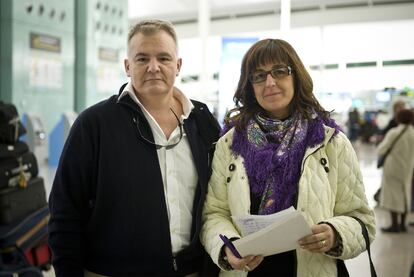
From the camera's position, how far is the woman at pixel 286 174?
179 centimetres

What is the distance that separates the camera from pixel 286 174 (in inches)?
72.2

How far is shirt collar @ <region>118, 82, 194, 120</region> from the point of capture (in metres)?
1.98

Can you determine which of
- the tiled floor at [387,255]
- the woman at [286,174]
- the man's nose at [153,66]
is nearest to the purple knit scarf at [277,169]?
the woman at [286,174]

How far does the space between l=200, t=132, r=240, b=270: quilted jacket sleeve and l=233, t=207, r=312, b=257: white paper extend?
0.78ft

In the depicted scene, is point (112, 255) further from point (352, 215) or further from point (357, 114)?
point (357, 114)

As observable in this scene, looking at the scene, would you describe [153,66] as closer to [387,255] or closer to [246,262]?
[246,262]

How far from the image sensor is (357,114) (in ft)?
A: 69.9

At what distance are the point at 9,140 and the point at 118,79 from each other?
757 cm

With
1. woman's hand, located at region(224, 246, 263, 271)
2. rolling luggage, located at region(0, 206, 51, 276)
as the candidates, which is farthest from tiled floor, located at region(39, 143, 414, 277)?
woman's hand, located at region(224, 246, 263, 271)

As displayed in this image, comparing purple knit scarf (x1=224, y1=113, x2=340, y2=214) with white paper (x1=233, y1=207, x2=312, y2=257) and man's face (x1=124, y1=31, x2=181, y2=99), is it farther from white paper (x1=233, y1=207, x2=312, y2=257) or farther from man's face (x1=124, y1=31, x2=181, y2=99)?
man's face (x1=124, y1=31, x2=181, y2=99)

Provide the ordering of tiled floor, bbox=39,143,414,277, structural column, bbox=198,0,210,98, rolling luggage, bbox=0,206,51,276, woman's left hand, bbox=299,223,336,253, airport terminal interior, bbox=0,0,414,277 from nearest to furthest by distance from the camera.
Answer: woman's left hand, bbox=299,223,336,253 < rolling luggage, bbox=0,206,51,276 < airport terminal interior, bbox=0,0,414,277 < tiled floor, bbox=39,143,414,277 < structural column, bbox=198,0,210,98

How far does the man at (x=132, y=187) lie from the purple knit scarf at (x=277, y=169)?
237 millimetres

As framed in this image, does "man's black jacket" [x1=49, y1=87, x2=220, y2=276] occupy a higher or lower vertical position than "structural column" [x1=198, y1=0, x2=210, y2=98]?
lower

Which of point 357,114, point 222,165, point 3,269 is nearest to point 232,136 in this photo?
point 222,165
